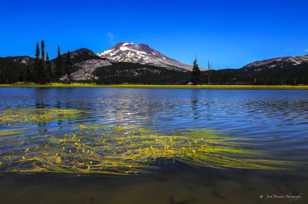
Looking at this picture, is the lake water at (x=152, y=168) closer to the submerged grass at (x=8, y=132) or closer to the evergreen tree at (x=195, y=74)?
the submerged grass at (x=8, y=132)

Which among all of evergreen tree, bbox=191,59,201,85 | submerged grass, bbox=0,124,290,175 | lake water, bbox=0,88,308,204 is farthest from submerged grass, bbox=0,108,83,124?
evergreen tree, bbox=191,59,201,85

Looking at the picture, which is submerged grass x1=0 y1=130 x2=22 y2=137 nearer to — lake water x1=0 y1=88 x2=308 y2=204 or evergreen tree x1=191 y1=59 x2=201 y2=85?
lake water x1=0 y1=88 x2=308 y2=204

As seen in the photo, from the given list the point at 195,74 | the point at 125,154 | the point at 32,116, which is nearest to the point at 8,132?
the point at 32,116

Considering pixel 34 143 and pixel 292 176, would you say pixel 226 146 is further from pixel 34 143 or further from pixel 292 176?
pixel 34 143

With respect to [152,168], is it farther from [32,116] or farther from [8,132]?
[32,116]

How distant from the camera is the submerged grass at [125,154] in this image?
11.4 metres

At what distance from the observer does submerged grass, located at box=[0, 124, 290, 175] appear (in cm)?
1141

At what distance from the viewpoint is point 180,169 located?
11281 millimetres

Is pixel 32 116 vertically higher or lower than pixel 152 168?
higher

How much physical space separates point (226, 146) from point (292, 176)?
5155 millimetres

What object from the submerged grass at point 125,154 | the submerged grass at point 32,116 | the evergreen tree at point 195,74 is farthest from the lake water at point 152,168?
the evergreen tree at point 195,74

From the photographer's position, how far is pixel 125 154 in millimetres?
13406

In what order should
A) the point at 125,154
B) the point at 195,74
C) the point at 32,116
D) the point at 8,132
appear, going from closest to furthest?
1. the point at 125,154
2. the point at 8,132
3. the point at 32,116
4. the point at 195,74

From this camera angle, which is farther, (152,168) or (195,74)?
(195,74)
